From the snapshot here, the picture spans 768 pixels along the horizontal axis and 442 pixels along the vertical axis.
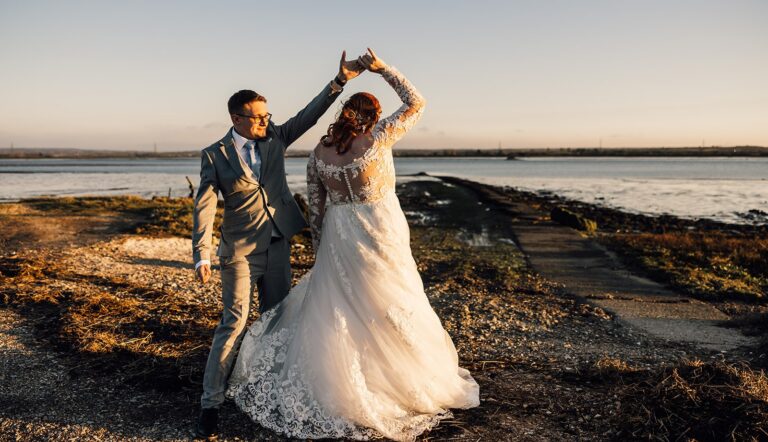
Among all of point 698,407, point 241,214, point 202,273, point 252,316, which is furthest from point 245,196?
point 698,407

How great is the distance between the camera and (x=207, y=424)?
4.32 meters

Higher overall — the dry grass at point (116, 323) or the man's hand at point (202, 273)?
the man's hand at point (202, 273)

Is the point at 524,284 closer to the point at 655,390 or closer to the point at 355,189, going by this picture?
the point at 655,390

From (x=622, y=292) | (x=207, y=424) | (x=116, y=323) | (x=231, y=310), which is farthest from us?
(x=622, y=292)

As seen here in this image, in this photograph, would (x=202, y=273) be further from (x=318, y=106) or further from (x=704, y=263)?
(x=704, y=263)

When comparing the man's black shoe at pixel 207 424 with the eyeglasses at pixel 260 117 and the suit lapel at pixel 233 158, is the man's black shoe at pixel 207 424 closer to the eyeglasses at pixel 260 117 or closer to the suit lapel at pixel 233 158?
the suit lapel at pixel 233 158

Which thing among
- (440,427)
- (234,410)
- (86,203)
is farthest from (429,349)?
(86,203)

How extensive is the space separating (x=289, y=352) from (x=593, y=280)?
28.7 feet

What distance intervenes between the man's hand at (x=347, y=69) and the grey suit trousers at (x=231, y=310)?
147cm

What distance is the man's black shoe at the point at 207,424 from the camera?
14.1 ft

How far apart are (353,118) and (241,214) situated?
47.9 inches

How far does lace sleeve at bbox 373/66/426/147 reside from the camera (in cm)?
436

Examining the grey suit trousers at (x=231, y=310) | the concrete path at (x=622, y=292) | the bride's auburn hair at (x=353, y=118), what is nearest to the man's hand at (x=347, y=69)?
the bride's auburn hair at (x=353, y=118)

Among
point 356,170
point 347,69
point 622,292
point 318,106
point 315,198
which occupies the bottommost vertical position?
point 622,292
